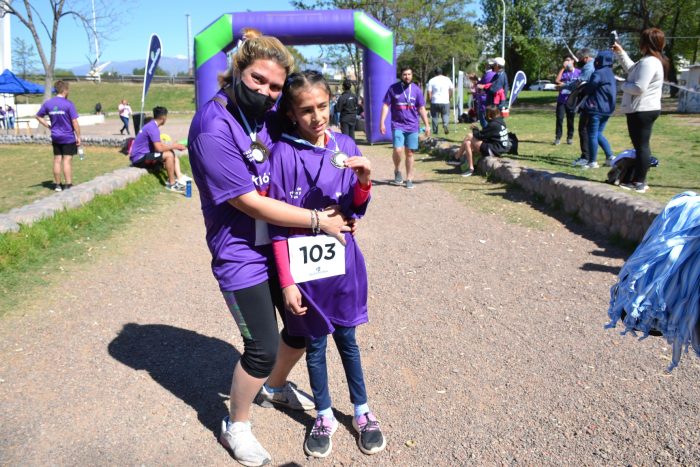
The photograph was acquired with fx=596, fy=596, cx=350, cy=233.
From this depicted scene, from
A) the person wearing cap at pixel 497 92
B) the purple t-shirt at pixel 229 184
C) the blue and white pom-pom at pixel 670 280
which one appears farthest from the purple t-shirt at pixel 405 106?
the blue and white pom-pom at pixel 670 280

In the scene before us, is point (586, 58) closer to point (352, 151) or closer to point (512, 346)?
point (512, 346)

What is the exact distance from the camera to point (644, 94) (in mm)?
7207

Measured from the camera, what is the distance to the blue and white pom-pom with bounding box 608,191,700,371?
1591mm

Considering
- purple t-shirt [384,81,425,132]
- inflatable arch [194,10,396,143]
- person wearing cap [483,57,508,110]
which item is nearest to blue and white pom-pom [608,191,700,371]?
purple t-shirt [384,81,425,132]

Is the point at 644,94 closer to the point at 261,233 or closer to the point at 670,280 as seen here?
the point at 261,233

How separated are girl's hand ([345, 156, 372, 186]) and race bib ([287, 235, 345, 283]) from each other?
32 centimetres

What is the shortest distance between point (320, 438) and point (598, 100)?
805cm

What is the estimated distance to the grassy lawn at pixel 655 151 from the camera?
8117 mm

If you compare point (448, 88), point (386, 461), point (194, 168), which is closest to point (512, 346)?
point (386, 461)

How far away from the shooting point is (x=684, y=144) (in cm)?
1205

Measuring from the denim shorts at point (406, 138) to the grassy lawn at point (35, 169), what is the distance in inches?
226

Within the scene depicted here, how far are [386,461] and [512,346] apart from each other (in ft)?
4.94

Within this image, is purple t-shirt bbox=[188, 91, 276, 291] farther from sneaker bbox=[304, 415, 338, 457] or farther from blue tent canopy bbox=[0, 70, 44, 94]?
blue tent canopy bbox=[0, 70, 44, 94]

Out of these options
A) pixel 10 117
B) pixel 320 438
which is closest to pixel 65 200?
pixel 320 438
